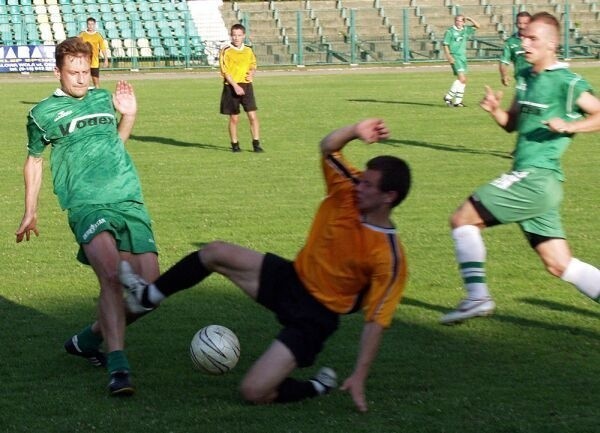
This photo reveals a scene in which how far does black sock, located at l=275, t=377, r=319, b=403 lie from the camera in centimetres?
575

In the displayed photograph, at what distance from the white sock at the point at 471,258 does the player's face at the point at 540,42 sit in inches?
46.7

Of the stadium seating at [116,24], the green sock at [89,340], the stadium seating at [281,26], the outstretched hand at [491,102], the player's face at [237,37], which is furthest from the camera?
the stadium seating at [281,26]

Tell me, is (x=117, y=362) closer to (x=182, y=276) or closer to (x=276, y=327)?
(x=182, y=276)

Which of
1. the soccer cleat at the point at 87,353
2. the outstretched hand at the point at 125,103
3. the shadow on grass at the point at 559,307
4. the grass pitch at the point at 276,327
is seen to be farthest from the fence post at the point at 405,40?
the soccer cleat at the point at 87,353

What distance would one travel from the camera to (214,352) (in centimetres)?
608

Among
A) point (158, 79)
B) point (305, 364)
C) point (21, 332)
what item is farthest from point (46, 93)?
point (305, 364)

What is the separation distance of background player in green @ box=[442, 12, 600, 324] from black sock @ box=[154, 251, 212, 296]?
2013mm

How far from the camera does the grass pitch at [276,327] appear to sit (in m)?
5.56

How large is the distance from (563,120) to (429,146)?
1024 centimetres

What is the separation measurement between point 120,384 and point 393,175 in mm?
1833

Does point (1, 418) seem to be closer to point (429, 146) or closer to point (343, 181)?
point (343, 181)

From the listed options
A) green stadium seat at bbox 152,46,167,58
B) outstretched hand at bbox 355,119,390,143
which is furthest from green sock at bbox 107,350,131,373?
green stadium seat at bbox 152,46,167,58

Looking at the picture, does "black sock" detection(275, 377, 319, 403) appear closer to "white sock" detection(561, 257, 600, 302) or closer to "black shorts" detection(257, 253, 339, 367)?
"black shorts" detection(257, 253, 339, 367)

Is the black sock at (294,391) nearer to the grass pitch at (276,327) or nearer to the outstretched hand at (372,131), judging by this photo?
the grass pitch at (276,327)
